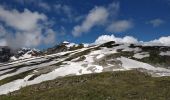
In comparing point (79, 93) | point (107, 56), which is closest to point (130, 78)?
point (79, 93)

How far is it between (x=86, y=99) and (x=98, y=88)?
26.0 feet

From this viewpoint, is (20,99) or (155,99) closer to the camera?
(155,99)

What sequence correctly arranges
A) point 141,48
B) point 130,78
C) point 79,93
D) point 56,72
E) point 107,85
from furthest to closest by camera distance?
1. point 141,48
2. point 56,72
3. point 130,78
4. point 107,85
5. point 79,93

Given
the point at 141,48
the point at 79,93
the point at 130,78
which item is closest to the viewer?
the point at 79,93

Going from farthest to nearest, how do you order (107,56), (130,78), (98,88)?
(107,56) < (130,78) < (98,88)

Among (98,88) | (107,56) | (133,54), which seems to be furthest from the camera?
(133,54)

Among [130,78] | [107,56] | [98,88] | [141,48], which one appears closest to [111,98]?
[98,88]

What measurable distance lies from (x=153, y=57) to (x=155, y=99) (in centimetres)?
6448

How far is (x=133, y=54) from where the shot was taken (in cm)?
11400

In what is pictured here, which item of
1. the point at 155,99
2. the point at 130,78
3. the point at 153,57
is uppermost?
the point at 153,57

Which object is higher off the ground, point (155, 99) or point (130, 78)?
point (130, 78)

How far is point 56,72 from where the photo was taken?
8838 centimetres

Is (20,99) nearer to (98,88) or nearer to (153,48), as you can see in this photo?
(98,88)

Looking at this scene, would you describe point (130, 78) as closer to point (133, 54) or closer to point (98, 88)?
point (98, 88)
